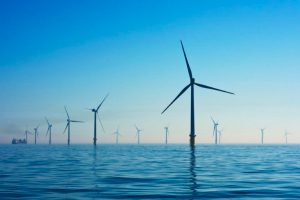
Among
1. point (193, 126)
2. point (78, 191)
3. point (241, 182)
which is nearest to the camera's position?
point (78, 191)

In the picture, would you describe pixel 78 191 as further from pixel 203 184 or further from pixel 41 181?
pixel 203 184

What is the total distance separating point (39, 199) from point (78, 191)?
247 centimetres

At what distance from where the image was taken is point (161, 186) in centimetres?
1811

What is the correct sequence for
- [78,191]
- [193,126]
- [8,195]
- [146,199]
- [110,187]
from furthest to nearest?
[193,126] → [110,187] → [78,191] → [8,195] → [146,199]

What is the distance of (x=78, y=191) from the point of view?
→ 648 inches

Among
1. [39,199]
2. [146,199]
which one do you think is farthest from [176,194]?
[39,199]

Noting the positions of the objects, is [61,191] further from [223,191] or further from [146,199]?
[223,191]

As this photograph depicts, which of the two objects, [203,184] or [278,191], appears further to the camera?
[203,184]

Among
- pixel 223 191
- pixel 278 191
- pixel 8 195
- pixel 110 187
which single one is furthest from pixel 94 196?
pixel 278 191

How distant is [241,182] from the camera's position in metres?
19.9

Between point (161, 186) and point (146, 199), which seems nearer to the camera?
point (146, 199)

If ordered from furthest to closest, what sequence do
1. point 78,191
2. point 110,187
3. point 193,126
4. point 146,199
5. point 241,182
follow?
point 193,126
point 241,182
point 110,187
point 78,191
point 146,199

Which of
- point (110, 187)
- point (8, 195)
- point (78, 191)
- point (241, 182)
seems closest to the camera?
point (8, 195)

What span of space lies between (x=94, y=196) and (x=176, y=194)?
12.5 feet
